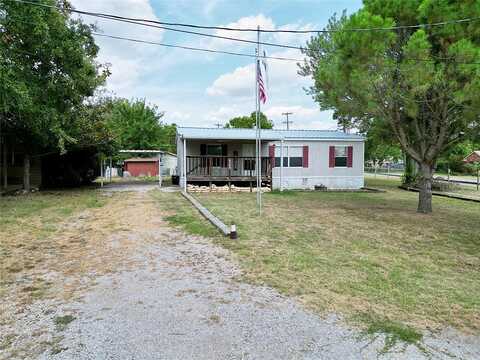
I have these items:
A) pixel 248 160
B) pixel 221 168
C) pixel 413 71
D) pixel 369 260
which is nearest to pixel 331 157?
pixel 248 160

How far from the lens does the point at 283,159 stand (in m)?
17.1

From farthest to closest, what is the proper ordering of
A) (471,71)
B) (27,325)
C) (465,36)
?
(465,36) < (471,71) < (27,325)

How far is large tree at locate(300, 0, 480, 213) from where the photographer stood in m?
7.22

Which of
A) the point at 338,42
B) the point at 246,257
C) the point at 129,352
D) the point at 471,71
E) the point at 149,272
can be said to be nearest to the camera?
the point at 129,352

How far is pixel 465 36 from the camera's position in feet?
24.4

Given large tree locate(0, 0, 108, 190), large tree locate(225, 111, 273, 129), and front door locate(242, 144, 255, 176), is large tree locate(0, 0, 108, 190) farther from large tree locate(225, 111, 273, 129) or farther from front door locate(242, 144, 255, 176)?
large tree locate(225, 111, 273, 129)

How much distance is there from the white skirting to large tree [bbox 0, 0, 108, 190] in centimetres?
932

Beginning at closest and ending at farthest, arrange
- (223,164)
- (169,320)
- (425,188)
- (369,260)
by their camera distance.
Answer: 1. (169,320)
2. (369,260)
3. (425,188)
4. (223,164)

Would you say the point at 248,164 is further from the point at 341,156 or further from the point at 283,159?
the point at 341,156

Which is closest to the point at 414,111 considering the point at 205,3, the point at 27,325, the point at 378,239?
the point at 378,239

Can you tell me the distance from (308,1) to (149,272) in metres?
Answer: 9.50

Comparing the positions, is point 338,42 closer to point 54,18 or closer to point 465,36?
point 465,36

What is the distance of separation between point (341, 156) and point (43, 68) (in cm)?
1329

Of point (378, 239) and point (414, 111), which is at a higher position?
point (414, 111)
